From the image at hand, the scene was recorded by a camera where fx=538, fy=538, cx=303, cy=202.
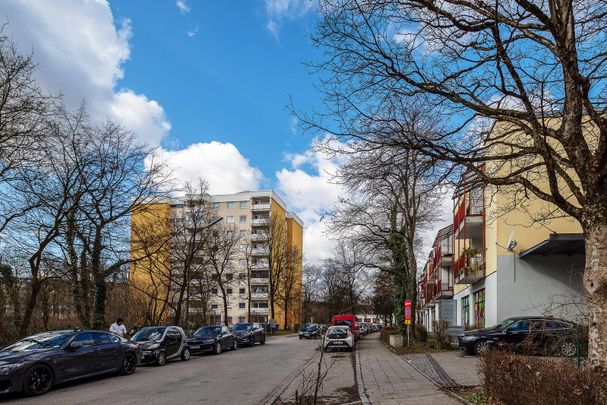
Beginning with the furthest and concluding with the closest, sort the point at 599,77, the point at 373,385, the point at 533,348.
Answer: the point at 373,385 → the point at 533,348 → the point at 599,77

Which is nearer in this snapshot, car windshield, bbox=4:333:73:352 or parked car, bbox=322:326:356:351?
car windshield, bbox=4:333:73:352

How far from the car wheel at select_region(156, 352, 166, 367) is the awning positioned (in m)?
15.9

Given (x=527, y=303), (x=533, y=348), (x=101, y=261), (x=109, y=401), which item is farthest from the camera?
(x=101, y=261)

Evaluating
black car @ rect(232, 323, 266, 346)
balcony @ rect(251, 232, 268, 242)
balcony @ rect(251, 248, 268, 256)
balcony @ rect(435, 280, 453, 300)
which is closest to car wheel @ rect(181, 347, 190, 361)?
black car @ rect(232, 323, 266, 346)

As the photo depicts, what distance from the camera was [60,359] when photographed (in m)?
13.4

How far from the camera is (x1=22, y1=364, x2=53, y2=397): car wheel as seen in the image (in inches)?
472

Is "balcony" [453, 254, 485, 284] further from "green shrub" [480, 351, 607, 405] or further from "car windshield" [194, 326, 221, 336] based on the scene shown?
"green shrub" [480, 351, 607, 405]

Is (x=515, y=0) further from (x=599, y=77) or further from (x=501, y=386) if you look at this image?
(x=501, y=386)

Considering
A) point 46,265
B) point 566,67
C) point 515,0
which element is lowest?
point 46,265

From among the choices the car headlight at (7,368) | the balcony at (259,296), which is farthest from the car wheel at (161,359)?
the balcony at (259,296)

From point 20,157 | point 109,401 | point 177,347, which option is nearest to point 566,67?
point 109,401

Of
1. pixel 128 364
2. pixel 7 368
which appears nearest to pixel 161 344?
pixel 128 364

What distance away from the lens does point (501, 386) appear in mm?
7789

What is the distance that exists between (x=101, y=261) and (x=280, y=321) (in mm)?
70112
